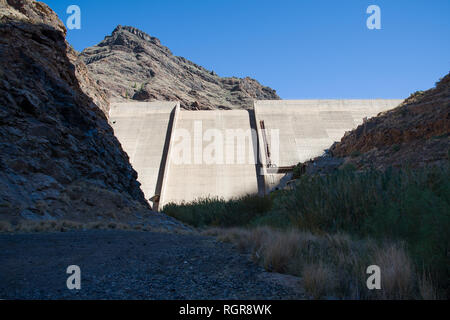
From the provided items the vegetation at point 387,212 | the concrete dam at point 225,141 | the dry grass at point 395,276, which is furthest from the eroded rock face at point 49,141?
the dry grass at point 395,276

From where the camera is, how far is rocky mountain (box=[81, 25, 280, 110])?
46.4 m

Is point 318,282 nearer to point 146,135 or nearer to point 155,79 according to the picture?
point 146,135

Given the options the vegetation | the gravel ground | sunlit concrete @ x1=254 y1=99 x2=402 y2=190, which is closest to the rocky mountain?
sunlit concrete @ x1=254 y1=99 x2=402 y2=190

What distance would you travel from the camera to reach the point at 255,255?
382 centimetres

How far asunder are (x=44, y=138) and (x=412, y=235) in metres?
11.1

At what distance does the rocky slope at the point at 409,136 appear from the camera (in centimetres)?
1287

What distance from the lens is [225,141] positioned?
27328 millimetres

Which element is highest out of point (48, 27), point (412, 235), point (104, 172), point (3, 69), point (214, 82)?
point (214, 82)

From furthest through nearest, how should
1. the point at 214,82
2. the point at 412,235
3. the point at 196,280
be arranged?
1. the point at 214,82
2. the point at 412,235
3. the point at 196,280

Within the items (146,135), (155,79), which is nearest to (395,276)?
(146,135)

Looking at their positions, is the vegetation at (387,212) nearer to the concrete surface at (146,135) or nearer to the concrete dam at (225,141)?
the concrete dam at (225,141)

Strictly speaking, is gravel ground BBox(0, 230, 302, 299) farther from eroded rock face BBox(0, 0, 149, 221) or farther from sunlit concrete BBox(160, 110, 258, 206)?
sunlit concrete BBox(160, 110, 258, 206)
